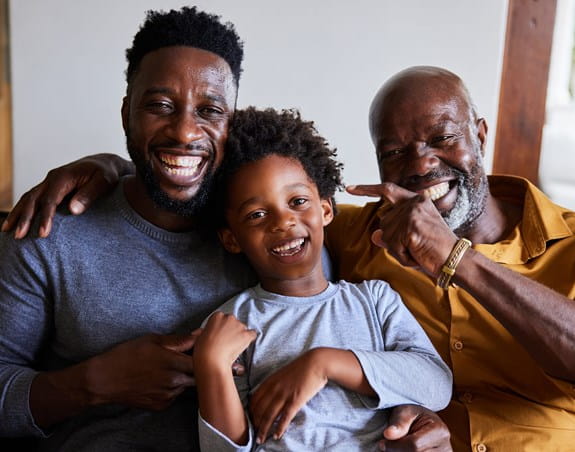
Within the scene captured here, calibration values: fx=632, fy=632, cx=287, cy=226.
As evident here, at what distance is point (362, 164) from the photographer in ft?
8.61

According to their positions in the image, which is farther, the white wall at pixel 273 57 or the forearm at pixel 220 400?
the white wall at pixel 273 57

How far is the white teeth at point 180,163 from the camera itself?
Result: 1530 millimetres

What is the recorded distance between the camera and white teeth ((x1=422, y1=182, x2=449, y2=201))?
1.79 m

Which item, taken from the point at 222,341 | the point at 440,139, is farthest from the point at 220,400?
the point at 440,139

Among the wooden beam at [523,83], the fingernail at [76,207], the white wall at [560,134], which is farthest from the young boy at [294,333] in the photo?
the white wall at [560,134]

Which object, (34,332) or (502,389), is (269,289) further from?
(502,389)

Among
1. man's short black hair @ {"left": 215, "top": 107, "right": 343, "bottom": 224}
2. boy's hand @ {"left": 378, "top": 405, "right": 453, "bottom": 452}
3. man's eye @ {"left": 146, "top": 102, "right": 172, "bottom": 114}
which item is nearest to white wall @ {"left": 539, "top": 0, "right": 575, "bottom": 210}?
man's short black hair @ {"left": 215, "top": 107, "right": 343, "bottom": 224}

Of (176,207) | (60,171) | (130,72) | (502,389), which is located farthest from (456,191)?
(60,171)

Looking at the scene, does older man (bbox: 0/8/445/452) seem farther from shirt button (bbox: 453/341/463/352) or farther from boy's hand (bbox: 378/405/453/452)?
shirt button (bbox: 453/341/463/352)

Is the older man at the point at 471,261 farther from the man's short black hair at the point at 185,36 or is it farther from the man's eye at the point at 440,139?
the man's short black hair at the point at 185,36

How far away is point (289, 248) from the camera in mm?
1508

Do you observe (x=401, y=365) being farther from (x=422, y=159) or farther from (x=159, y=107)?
(x=159, y=107)

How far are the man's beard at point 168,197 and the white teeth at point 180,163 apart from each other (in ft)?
0.13

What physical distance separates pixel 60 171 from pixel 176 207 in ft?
1.10
